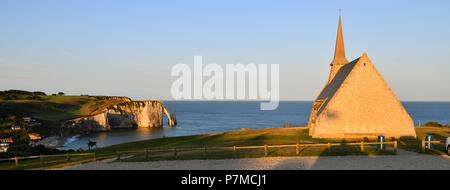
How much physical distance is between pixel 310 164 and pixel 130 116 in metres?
97.3

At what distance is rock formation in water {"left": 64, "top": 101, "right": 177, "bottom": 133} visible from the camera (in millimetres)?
96794

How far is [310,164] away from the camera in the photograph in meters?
17.8

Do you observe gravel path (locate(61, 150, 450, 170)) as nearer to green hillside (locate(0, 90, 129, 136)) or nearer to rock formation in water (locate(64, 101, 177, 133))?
green hillside (locate(0, 90, 129, 136))

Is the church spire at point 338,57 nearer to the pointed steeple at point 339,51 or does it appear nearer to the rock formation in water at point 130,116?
the pointed steeple at point 339,51

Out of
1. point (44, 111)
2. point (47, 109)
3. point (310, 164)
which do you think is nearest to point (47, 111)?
point (44, 111)

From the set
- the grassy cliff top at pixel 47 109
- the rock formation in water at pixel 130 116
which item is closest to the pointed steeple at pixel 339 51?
the rock formation in water at pixel 130 116

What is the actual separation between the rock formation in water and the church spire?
71.5 m

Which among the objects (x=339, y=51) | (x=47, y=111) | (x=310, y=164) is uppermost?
(x=339, y=51)

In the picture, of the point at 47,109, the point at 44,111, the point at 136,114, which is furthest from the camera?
the point at 136,114

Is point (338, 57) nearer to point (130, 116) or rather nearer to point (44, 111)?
point (130, 116)

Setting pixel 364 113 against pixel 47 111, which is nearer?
pixel 364 113

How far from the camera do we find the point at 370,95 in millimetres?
32062

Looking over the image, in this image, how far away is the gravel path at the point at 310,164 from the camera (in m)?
17.0
